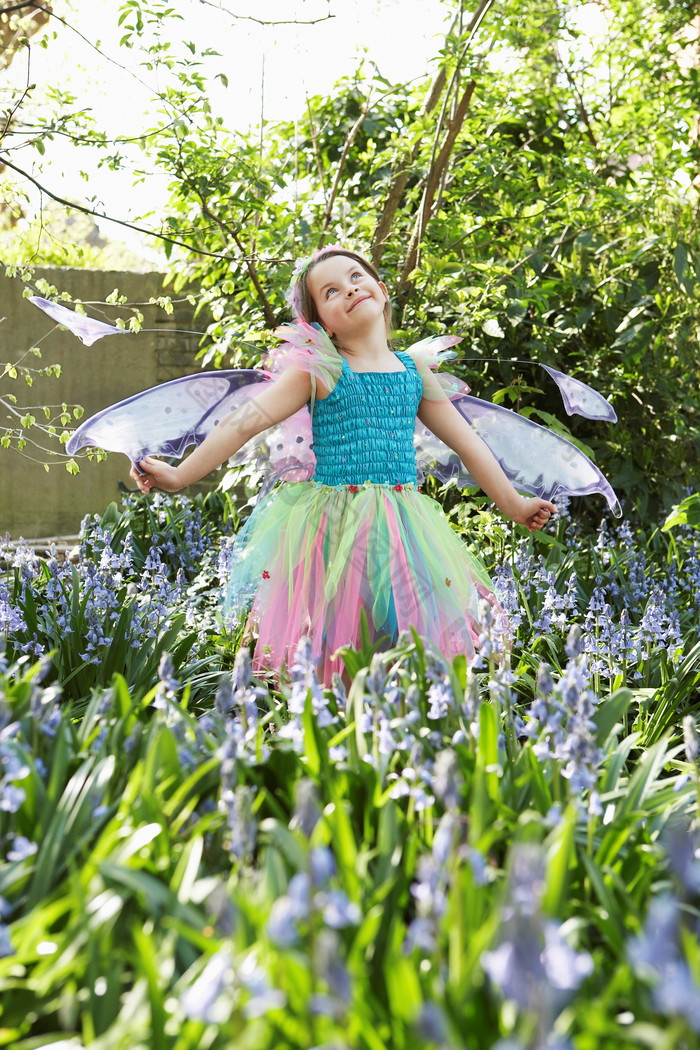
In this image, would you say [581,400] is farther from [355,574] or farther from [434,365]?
[355,574]

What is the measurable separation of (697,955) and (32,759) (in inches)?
41.1

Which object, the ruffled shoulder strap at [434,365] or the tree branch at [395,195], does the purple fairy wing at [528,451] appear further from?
the tree branch at [395,195]

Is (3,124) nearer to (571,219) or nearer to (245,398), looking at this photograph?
(245,398)

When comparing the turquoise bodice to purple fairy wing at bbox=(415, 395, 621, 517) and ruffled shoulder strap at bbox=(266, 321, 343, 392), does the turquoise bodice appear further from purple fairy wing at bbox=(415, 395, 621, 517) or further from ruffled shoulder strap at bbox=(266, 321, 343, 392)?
purple fairy wing at bbox=(415, 395, 621, 517)

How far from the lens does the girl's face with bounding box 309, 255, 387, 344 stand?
8.50 feet

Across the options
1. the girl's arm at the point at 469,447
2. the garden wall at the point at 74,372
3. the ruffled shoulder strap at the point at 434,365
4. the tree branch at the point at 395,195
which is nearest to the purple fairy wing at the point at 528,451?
the ruffled shoulder strap at the point at 434,365

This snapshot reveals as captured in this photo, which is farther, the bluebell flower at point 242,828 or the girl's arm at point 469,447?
the girl's arm at point 469,447

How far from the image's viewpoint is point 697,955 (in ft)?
3.47

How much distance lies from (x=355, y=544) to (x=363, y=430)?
34 cm

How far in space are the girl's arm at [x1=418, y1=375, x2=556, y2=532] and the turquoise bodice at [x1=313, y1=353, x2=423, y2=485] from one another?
19 cm

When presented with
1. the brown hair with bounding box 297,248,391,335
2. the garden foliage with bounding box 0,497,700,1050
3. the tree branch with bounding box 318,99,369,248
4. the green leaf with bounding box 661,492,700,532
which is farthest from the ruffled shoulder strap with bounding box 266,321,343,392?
the tree branch with bounding box 318,99,369,248

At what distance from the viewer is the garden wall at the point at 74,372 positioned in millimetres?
6660

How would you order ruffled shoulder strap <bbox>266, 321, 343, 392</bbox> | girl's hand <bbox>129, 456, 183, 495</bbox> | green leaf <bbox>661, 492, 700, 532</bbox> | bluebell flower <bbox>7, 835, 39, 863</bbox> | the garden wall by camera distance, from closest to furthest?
bluebell flower <bbox>7, 835, 39, 863</bbox> < girl's hand <bbox>129, 456, 183, 495</bbox> < ruffled shoulder strap <bbox>266, 321, 343, 392</bbox> < green leaf <bbox>661, 492, 700, 532</bbox> < the garden wall

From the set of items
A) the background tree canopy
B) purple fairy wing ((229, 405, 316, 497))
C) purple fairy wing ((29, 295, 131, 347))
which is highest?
the background tree canopy
